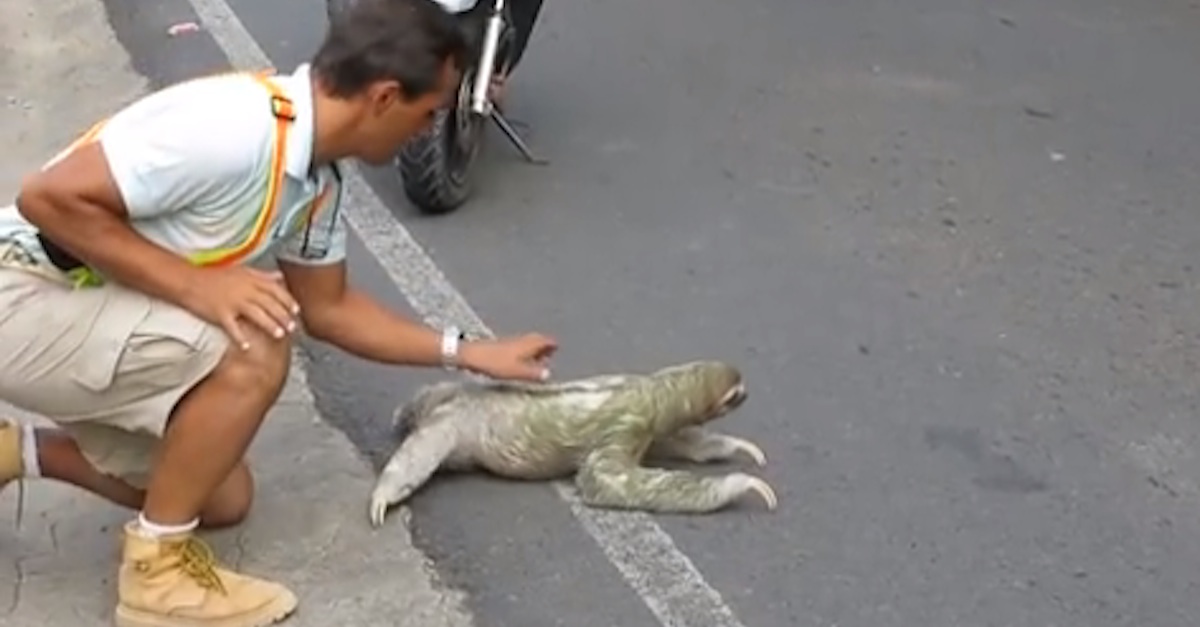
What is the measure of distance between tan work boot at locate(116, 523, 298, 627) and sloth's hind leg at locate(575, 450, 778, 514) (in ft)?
2.27

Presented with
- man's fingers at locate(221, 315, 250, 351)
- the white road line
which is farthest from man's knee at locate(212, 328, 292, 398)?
the white road line

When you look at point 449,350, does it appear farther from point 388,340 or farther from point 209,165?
point 209,165

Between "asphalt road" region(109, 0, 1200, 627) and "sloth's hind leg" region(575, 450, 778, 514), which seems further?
"sloth's hind leg" region(575, 450, 778, 514)

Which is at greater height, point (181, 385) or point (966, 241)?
point (181, 385)

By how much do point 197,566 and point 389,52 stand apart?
933mm

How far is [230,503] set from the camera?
162 inches

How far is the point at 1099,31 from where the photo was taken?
26.3ft

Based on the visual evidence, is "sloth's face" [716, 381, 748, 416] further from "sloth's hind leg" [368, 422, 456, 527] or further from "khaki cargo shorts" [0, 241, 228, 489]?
"khaki cargo shorts" [0, 241, 228, 489]

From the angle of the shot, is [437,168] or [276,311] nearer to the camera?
[276,311]

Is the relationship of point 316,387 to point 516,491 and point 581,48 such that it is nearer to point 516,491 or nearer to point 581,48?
point 516,491

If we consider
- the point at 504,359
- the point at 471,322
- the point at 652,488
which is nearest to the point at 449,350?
the point at 504,359

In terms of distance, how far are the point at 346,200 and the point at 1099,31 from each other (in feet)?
10.6

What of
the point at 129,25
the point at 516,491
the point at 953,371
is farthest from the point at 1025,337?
the point at 129,25

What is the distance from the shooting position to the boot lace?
3.80 m
